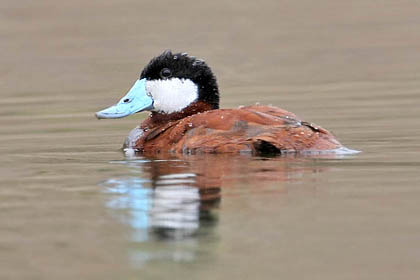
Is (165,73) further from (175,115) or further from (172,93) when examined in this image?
(175,115)

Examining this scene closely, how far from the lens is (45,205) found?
7.44 meters

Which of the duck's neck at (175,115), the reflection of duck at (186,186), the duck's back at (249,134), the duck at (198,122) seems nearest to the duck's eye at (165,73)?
the duck at (198,122)

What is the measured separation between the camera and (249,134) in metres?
8.80

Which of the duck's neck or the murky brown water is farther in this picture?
the duck's neck

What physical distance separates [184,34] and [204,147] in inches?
423

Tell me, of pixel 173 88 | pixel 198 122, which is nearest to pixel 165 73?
pixel 173 88

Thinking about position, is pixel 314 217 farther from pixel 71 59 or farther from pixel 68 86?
pixel 71 59

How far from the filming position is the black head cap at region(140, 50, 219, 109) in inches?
395

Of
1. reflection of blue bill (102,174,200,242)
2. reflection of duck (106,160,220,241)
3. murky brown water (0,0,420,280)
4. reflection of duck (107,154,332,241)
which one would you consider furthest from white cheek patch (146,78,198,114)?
reflection of blue bill (102,174,200,242)

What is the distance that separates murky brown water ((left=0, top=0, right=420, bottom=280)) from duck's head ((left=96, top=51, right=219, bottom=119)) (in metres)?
0.47

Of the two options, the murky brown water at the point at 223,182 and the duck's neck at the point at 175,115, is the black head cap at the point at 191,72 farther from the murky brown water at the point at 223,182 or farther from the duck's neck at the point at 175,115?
the murky brown water at the point at 223,182

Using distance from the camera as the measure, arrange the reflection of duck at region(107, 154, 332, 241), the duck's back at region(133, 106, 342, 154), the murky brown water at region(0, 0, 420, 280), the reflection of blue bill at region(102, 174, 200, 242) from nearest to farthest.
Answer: the murky brown water at region(0, 0, 420, 280)
the reflection of blue bill at region(102, 174, 200, 242)
the reflection of duck at region(107, 154, 332, 241)
the duck's back at region(133, 106, 342, 154)

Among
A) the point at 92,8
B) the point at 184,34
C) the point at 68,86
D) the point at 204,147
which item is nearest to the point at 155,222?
the point at 204,147

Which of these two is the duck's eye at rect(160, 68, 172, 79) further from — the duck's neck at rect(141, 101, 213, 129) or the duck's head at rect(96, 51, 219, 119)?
the duck's neck at rect(141, 101, 213, 129)
